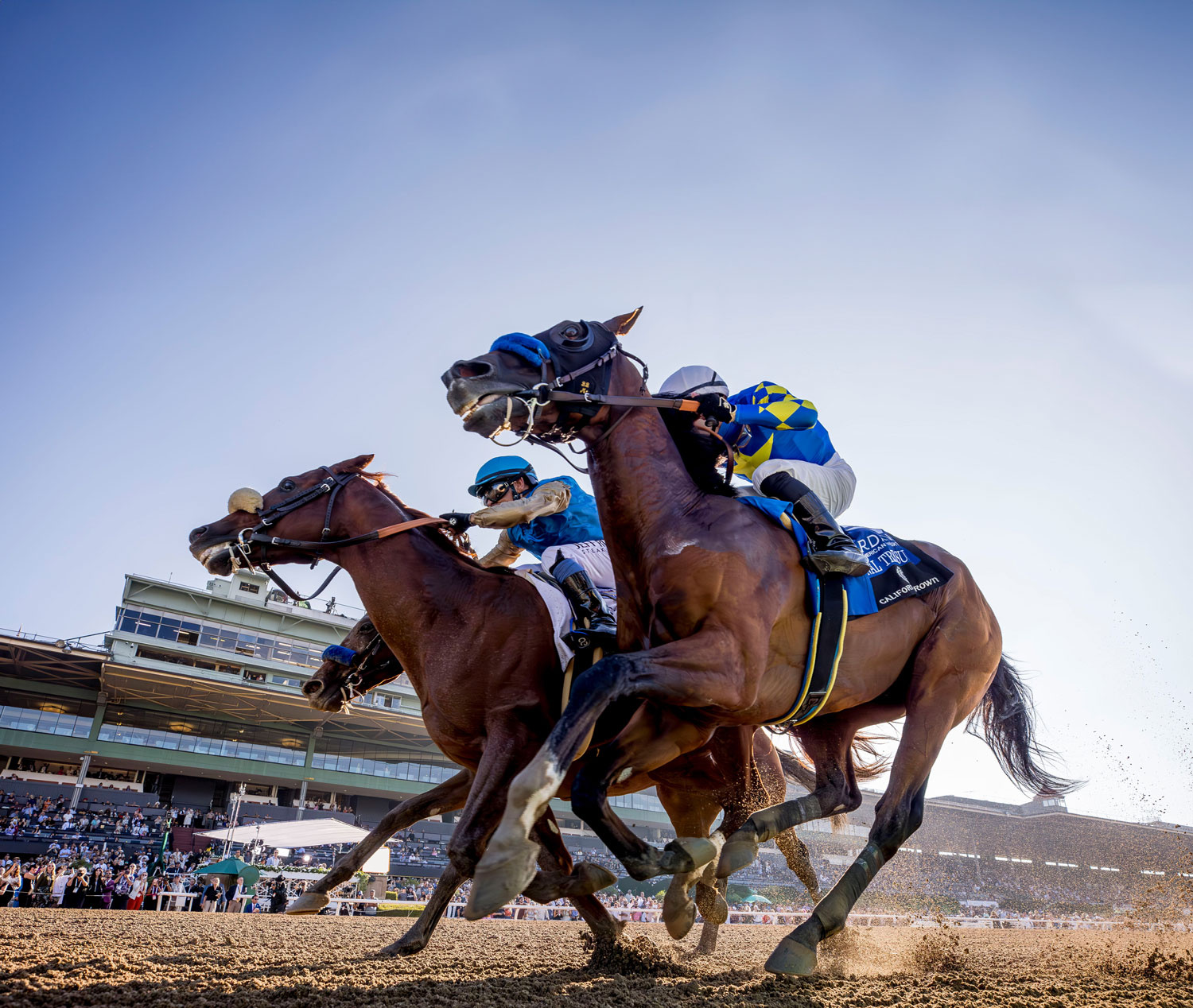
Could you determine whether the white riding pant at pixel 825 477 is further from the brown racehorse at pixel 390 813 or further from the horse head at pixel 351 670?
the horse head at pixel 351 670

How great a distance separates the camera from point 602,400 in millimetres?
3904

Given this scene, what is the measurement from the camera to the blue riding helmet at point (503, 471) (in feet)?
18.2

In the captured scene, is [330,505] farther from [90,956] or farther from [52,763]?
[52,763]

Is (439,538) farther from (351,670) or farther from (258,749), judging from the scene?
(258,749)

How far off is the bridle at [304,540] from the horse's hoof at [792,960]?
3265 millimetres

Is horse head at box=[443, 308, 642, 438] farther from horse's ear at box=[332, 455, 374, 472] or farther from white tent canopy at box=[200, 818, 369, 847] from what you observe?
white tent canopy at box=[200, 818, 369, 847]

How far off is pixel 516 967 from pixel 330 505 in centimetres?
341

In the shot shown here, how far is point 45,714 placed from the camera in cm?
3381

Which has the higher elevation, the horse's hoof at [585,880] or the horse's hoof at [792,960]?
the horse's hoof at [585,880]

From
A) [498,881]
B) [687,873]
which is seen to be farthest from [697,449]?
[498,881]

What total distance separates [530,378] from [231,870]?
58.4 feet

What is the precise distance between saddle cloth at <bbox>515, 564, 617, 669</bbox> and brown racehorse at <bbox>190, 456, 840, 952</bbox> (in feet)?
0.17

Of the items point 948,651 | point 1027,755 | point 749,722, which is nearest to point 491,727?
point 749,722

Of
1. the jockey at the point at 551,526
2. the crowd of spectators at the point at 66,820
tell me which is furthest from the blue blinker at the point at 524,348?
the crowd of spectators at the point at 66,820
